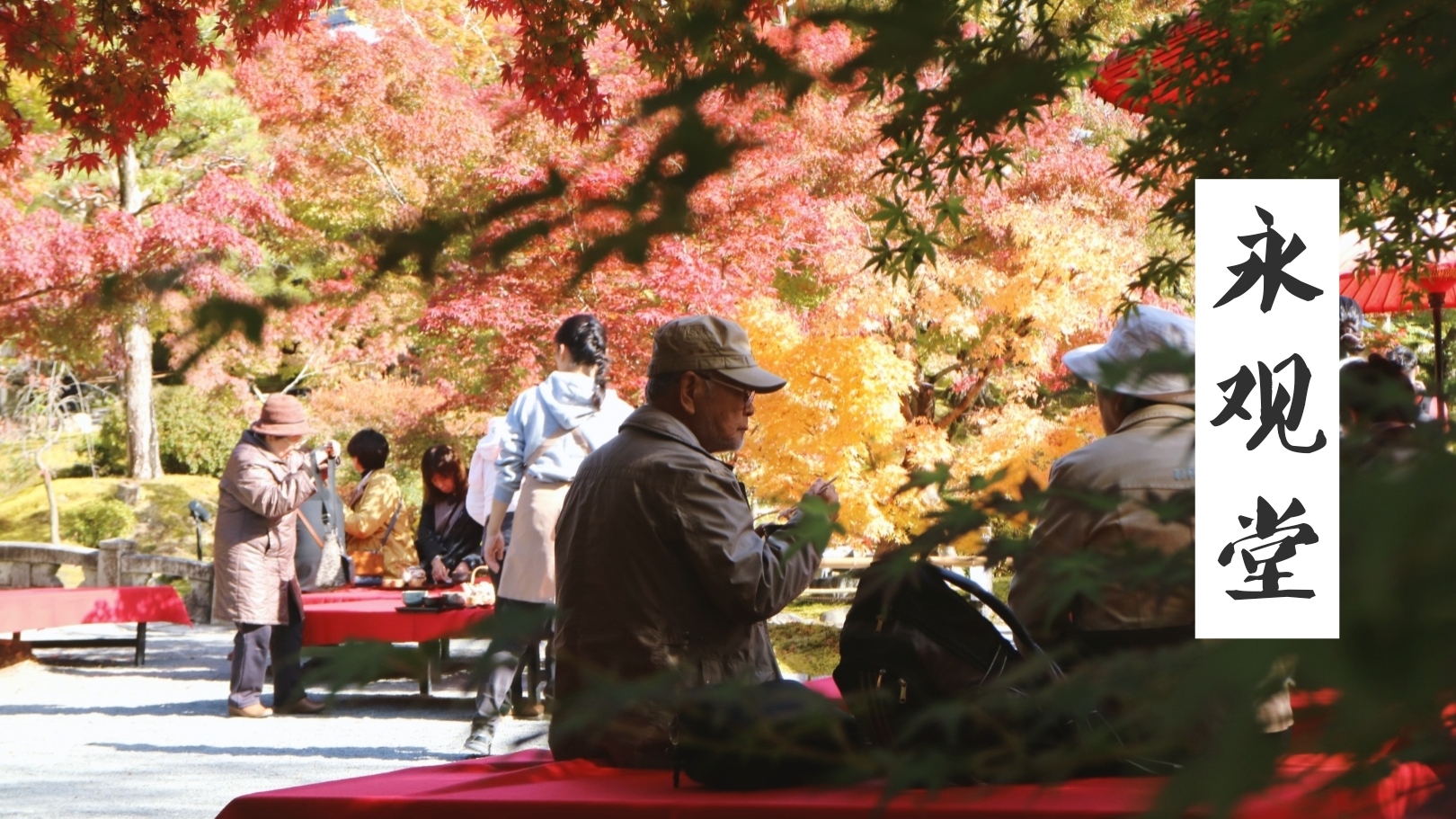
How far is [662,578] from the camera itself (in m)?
2.65

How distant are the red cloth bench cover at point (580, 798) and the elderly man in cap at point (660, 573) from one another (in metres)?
0.10

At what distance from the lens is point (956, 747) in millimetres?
944

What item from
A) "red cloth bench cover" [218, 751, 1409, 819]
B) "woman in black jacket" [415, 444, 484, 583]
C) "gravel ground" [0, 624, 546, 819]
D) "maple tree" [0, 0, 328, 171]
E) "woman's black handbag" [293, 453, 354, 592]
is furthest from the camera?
Result: "woman's black handbag" [293, 453, 354, 592]

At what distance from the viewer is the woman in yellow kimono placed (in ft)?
26.7

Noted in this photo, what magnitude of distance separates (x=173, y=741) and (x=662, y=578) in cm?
461

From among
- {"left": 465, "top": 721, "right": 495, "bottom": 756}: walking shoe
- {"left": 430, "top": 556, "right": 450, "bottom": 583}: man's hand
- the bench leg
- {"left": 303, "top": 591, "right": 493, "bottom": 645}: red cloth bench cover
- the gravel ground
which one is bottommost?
the gravel ground

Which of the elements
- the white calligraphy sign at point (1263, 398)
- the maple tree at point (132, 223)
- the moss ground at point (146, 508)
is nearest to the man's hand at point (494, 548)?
the maple tree at point (132, 223)

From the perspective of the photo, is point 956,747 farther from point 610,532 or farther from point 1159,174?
point 610,532

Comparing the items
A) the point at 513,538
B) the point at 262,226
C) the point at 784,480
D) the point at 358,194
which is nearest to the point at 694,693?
the point at 513,538

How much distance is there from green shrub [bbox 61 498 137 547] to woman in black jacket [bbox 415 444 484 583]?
30.3 ft

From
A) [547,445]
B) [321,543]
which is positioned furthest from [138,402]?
[547,445]

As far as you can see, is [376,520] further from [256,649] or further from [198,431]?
[198,431]

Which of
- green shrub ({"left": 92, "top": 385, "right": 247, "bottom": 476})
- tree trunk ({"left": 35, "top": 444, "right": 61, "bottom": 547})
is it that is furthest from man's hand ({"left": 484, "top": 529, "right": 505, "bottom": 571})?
green shrub ({"left": 92, "top": 385, "right": 247, "bottom": 476})

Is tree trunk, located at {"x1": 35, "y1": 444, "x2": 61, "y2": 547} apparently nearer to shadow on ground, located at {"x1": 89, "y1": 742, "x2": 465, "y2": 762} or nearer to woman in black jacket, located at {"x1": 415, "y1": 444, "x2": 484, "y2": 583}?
woman in black jacket, located at {"x1": 415, "y1": 444, "x2": 484, "y2": 583}
